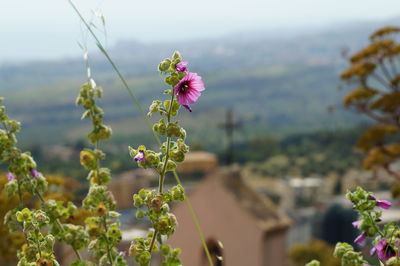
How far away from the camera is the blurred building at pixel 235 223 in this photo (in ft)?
51.9

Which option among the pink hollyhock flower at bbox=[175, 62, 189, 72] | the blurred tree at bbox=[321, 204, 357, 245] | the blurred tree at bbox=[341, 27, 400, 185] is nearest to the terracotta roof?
the blurred tree at bbox=[341, 27, 400, 185]

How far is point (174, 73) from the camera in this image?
1.29 meters

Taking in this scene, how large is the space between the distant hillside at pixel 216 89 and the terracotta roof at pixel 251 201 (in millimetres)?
54871

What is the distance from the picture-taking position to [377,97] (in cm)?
927

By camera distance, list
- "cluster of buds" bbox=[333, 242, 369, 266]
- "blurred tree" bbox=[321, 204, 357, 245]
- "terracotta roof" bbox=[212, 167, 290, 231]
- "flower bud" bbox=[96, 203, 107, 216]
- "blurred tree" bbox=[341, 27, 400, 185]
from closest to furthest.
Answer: "cluster of buds" bbox=[333, 242, 369, 266] < "flower bud" bbox=[96, 203, 107, 216] < "blurred tree" bbox=[341, 27, 400, 185] < "terracotta roof" bbox=[212, 167, 290, 231] < "blurred tree" bbox=[321, 204, 357, 245]

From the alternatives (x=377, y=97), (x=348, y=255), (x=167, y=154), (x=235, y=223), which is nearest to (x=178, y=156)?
(x=167, y=154)

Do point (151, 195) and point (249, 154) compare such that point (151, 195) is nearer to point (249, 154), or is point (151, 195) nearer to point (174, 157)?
point (174, 157)

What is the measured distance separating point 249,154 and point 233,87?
Result: 2629 inches

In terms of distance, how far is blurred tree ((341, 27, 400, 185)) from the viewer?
28.1 ft

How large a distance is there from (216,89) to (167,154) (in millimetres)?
130580

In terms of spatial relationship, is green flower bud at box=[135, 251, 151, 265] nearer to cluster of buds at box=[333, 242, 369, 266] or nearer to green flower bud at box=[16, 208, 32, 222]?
green flower bud at box=[16, 208, 32, 222]

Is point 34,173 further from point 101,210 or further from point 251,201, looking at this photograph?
point 251,201

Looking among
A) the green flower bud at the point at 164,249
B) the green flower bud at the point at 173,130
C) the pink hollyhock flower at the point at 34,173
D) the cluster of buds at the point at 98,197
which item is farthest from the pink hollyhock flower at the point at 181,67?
the pink hollyhock flower at the point at 34,173

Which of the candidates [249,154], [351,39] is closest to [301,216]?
[249,154]
